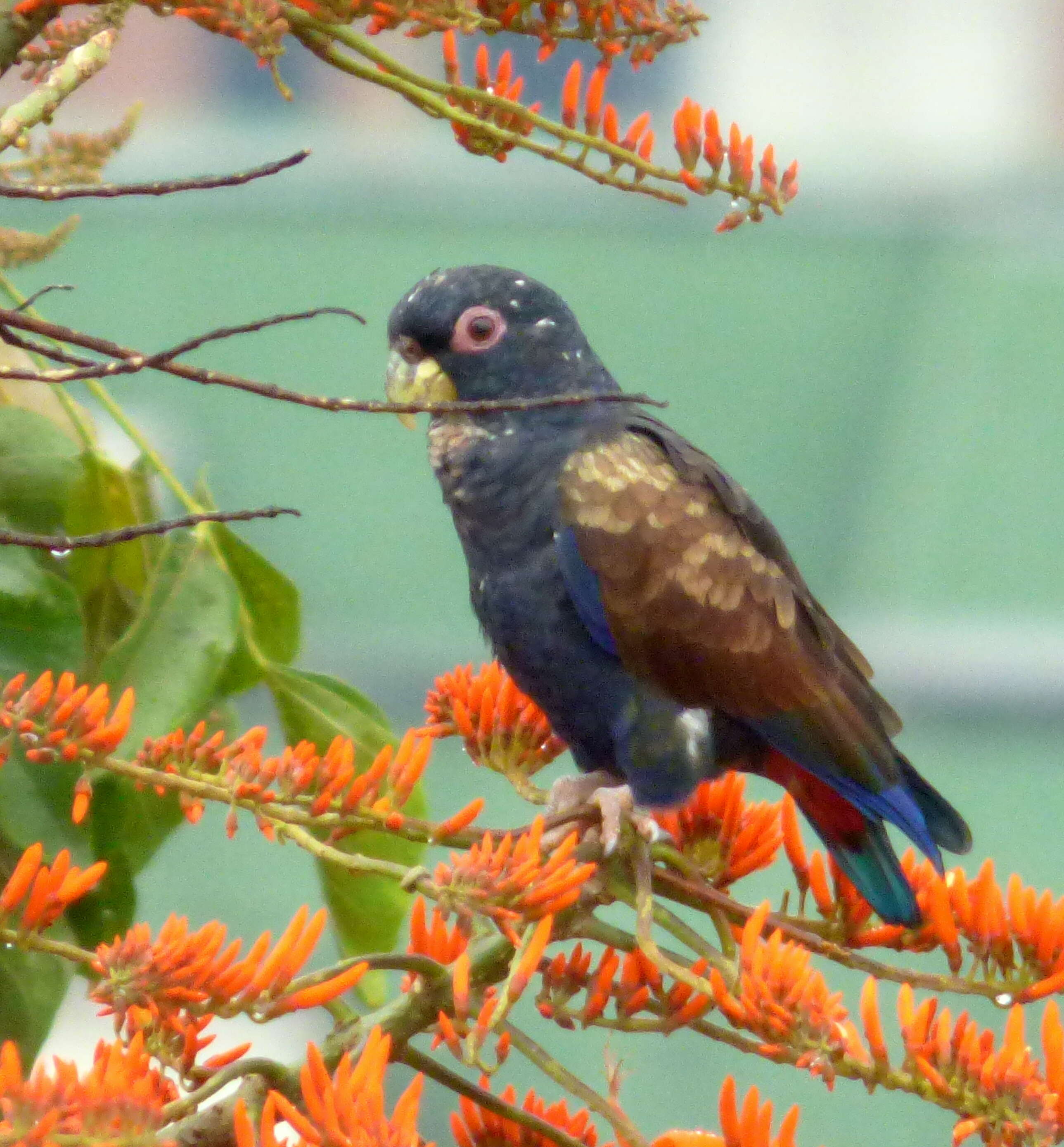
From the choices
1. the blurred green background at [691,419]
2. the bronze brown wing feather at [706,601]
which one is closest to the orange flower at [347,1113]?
the bronze brown wing feather at [706,601]

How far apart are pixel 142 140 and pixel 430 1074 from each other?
1546 millimetres

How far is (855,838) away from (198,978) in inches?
14.8

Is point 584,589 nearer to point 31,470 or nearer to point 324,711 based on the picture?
point 324,711

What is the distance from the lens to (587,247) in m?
1.71

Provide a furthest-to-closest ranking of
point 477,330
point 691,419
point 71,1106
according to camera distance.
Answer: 1. point 691,419
2. point 477,330
3. point 71,1106

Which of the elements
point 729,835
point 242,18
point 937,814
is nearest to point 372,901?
point 729,835

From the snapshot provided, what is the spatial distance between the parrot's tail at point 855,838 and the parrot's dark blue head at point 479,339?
0.25m

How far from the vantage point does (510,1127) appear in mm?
480

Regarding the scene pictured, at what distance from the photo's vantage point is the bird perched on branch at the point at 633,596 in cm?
73

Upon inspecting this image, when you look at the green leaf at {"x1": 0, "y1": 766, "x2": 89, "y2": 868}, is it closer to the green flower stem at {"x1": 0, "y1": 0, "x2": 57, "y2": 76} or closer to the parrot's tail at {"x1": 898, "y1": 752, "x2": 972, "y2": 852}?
the green flower stem at {"x1": 0, "y1": 0, "x2": 57, "y2": 76}

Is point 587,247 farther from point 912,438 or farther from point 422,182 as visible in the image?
point 912,438

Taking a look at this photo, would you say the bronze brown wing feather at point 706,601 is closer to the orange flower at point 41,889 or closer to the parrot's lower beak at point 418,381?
the parrot's lower beak at point 418,381

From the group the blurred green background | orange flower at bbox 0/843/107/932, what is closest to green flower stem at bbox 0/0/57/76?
orange flower at bbox 0/843/107/932

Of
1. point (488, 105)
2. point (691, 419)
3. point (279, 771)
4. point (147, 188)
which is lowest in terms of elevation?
point (279, 771)
